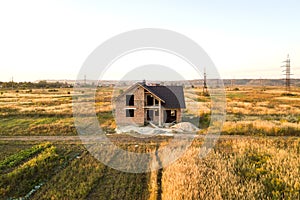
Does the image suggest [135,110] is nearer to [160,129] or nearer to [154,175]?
[160,129]

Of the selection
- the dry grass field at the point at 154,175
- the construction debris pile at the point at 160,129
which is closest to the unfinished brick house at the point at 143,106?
the construction debris pile at the point at 160,129

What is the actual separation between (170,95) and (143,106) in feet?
11.8

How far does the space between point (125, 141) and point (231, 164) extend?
851 cm

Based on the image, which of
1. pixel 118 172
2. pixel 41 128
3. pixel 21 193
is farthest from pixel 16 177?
pixel 41 128

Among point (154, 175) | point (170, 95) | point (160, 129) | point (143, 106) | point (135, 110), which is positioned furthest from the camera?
point (170, 95)

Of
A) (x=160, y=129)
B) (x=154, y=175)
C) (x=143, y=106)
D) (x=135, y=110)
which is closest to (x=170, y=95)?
(x=143, y=106)

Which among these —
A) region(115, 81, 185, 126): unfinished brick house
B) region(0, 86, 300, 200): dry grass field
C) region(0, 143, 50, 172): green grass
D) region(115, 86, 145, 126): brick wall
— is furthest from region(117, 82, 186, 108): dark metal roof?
region(0, 143, 50, 172): green grass

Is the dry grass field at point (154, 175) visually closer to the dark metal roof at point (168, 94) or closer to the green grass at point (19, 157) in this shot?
the green grass at point (19, 157)

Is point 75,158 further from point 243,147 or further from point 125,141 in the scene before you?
point 243,147

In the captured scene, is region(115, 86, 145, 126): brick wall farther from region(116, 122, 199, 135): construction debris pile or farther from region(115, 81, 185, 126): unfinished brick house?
region(116, 122, 199, 135): construction debris pile

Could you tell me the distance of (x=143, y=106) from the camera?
74.4 feet

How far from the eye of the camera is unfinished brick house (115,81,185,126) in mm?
22578

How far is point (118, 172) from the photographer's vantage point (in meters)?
11.2

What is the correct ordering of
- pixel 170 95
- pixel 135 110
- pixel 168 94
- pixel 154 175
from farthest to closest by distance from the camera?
pixel 168 94, pixel 170 95, pixel 135 110, pixel 154 175
